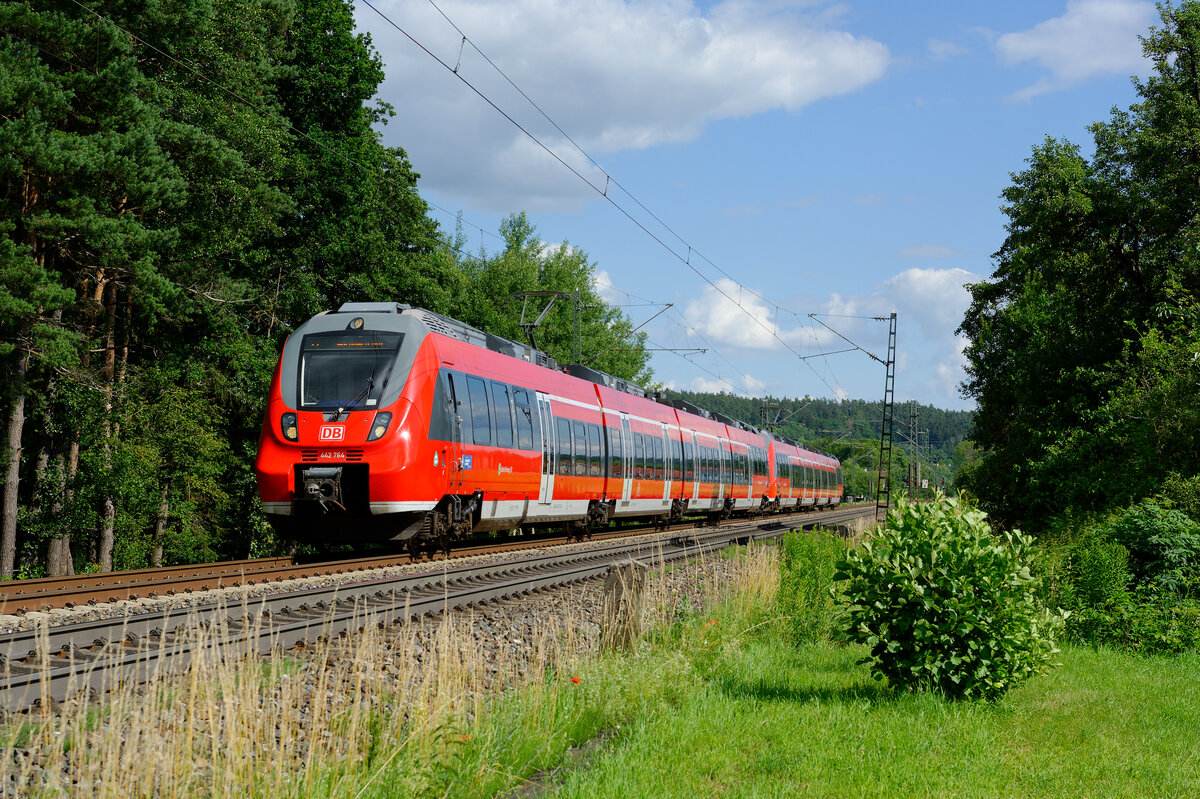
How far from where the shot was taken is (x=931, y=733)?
614 cm

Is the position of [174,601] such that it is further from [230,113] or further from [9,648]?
[230,113]

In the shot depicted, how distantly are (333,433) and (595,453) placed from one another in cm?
967

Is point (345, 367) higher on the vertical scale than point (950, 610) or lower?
higher

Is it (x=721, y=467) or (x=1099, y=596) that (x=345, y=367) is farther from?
(x=721, y=467)

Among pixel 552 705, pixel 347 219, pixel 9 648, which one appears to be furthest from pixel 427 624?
pixel 347 219

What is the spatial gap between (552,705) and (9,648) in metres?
3.83

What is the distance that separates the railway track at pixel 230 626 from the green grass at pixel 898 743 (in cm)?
225

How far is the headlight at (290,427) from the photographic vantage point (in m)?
13.9

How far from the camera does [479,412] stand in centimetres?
1630

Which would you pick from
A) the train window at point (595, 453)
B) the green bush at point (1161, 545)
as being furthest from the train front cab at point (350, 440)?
the green bush at point (1161, 545)

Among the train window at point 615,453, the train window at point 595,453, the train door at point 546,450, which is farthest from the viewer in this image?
the train window at point 615,453

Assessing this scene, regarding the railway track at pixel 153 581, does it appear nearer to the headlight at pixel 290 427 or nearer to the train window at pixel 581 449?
the headlight at pixel 290 427

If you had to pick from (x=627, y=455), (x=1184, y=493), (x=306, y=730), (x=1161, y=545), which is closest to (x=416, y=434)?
(x=306, y=730)

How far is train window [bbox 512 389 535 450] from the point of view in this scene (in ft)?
59.6
